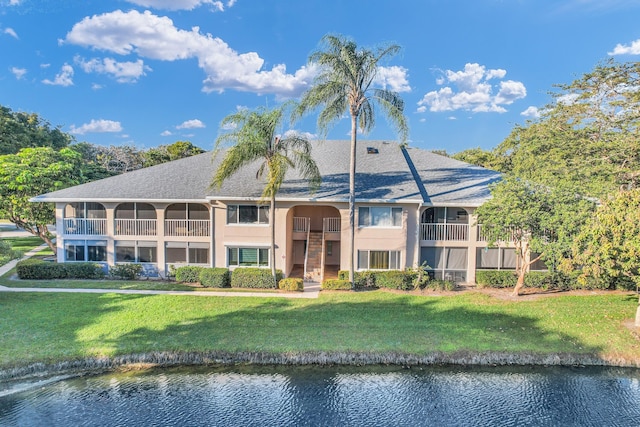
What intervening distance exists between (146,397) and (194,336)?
2.80 m

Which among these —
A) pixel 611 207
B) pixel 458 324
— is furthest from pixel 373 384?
pixel 611 207

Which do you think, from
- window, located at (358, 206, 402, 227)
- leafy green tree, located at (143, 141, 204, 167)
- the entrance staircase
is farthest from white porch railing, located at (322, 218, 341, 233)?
leafy green tree, located at (143, 141, 204, 167)

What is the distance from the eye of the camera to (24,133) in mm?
45094

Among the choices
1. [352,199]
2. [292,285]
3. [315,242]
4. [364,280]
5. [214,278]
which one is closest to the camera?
[292,285]

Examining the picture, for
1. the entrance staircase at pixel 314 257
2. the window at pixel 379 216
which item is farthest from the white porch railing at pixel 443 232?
the entrance staircase at pixel 314 257

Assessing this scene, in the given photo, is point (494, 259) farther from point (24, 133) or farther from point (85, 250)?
point (24, 133)

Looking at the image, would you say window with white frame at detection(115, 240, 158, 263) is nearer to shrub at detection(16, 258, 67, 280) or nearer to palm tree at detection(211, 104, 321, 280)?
shrub at detection(16, 258, 67, 280)

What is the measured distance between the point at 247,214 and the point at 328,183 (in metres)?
5.14

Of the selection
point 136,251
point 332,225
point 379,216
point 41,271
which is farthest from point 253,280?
point 41,271

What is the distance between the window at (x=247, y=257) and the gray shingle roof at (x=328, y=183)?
327 centimetres

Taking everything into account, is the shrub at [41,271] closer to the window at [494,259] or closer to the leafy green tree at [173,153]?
the window at [494,259]

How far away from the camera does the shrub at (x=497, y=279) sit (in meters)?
19.2

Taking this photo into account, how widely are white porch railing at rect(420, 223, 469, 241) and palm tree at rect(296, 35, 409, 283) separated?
5.40 meters

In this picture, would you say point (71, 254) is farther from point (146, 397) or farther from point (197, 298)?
point (146, 397)
